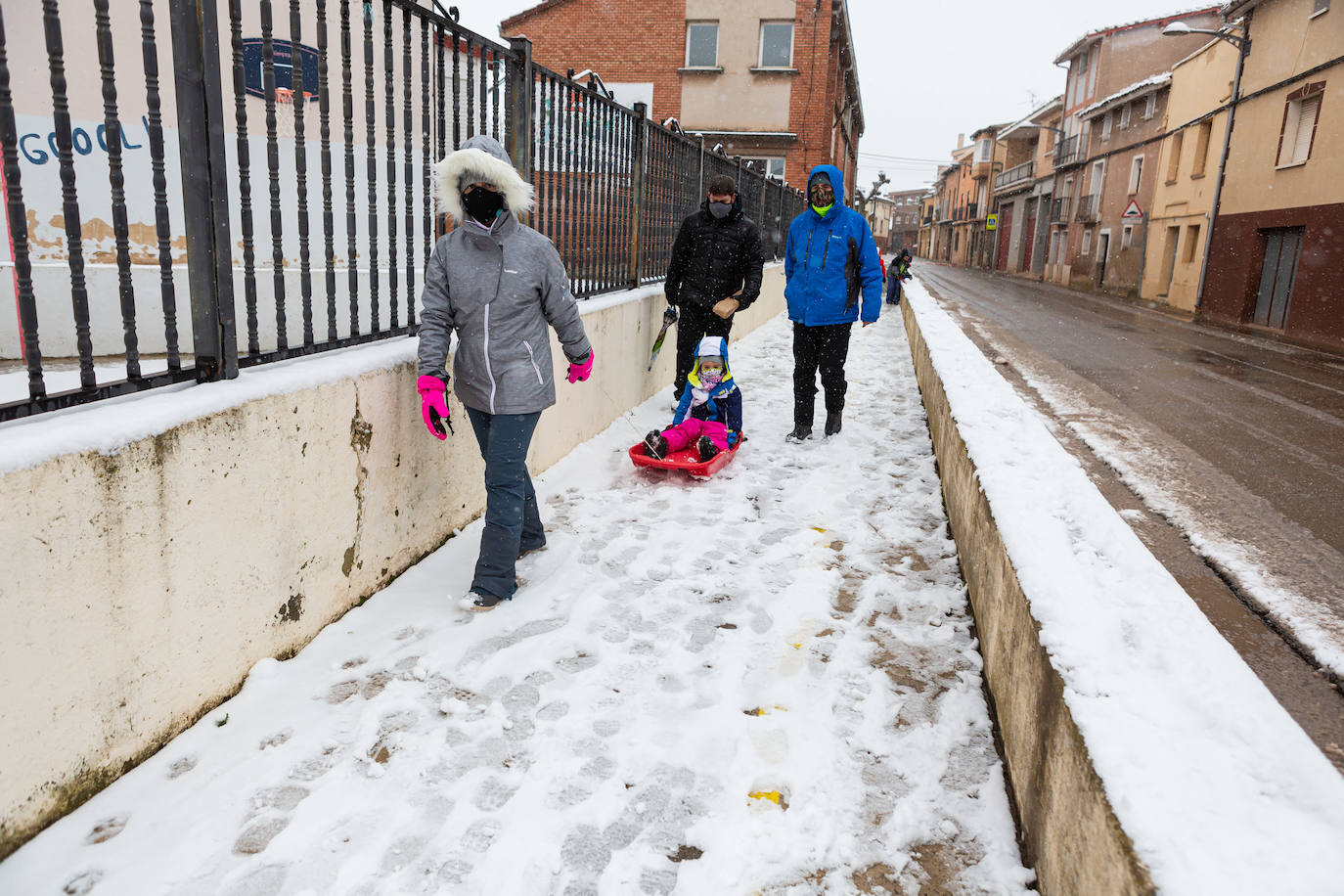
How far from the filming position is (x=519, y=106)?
4754mm

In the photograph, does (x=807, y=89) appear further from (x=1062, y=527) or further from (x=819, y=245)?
(x=1062, y=527)

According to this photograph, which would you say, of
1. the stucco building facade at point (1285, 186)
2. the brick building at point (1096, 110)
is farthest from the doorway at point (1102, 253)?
the stucco building facade at point (1285, 186)

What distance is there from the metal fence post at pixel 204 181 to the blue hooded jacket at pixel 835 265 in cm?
408

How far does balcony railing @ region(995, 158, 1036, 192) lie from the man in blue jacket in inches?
1865

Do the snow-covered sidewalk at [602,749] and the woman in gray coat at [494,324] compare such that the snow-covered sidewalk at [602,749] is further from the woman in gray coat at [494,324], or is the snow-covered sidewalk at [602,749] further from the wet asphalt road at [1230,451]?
the wet asphalt road at [1230,451]

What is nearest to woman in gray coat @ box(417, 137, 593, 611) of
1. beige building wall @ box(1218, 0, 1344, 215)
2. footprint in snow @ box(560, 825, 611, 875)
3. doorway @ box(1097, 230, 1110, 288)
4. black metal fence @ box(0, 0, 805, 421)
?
black metal fence @ box(0, 0, 805, 421)

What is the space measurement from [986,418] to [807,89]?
67.3ft

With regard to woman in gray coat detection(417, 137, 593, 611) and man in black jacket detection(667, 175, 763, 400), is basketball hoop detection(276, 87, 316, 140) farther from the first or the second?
man in black jacket detection(667, 175, 763, 400)

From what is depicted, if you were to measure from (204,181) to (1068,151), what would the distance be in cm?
4471

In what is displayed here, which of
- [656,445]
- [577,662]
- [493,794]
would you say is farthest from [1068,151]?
[493,794]

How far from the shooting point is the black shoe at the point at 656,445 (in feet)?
17.7

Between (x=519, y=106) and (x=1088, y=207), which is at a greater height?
(x=1088, y=207)

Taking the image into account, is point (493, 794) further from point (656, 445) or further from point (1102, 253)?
point (1102, 253)

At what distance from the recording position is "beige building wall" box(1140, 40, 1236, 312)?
2200 cm
